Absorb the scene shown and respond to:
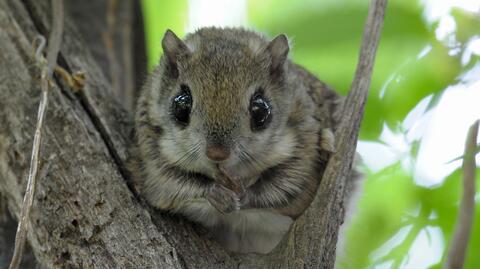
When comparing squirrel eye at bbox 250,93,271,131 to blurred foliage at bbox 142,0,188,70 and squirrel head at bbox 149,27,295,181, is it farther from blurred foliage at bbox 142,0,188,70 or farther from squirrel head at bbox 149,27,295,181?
blurred foliage at bbox 142,0,188,70

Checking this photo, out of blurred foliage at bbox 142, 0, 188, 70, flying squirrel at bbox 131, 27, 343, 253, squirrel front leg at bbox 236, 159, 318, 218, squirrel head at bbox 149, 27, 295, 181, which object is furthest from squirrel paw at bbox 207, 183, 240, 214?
blurred foliage at bbox 142, 0, 188, 70

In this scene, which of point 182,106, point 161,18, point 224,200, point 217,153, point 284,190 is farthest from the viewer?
point 161,18

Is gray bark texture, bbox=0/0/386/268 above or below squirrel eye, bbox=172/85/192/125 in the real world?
below

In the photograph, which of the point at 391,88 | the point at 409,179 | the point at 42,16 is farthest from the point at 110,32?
the point at 409,179

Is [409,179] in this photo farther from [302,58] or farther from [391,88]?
[302,58]

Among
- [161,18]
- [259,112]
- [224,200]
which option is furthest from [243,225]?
[161,18]

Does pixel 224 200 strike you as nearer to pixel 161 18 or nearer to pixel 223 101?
pixel 223 101

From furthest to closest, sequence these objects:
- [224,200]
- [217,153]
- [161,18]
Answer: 1. [161,18]
2. [224,200]
3. [217,153]
